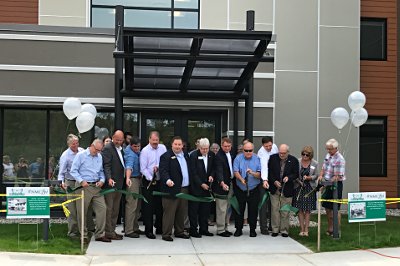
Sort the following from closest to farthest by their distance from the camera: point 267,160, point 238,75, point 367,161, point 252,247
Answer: point 252,247 < point 267,160 < point 238,75 < point 367,161

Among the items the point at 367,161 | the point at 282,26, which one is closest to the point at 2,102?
the point at 282,26

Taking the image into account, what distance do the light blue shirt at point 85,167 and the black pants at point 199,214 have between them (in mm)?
1881

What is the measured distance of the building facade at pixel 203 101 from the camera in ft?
39.1

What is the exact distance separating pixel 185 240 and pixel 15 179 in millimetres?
5000

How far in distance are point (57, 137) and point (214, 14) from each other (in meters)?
5.00

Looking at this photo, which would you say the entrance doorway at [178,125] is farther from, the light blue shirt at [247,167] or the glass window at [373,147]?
the glass window at [373,147]

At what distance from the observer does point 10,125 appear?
40.2ft

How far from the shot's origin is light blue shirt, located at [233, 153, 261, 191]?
984cm

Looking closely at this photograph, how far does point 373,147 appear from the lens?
15.7 m

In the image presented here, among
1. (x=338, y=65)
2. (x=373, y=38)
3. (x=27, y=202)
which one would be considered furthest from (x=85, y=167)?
(x=373, y=38)

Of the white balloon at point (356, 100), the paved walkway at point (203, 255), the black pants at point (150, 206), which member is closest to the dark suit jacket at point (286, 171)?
the paved walkway at point (203, 255)

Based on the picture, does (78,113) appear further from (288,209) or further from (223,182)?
(288,209)

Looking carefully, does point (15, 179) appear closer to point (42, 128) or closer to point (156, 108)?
point (42, 128)

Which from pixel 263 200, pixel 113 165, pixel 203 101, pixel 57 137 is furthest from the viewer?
pixel 57 137
